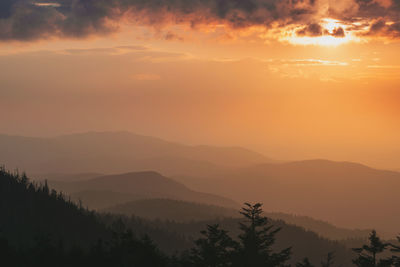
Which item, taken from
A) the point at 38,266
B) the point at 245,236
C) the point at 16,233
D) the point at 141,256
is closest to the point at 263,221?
the point at 245,236

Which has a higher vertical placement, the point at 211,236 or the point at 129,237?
the point at 211,236

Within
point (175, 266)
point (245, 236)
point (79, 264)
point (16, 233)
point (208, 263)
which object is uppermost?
point (245, 236)

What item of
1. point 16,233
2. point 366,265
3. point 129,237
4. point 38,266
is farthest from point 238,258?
point 16,233

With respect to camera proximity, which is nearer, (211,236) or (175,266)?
(211,236)

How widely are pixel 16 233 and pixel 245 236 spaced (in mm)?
189486

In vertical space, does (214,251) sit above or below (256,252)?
below

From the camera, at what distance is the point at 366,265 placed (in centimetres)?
3519

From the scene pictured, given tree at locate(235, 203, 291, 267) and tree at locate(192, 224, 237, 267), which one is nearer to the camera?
tree at locate(235, 203, 291, 267)

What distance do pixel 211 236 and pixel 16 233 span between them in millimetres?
187007

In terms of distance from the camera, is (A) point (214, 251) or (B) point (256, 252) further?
(A) point (214, 251)

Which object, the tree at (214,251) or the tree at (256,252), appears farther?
the tree at (214,251)

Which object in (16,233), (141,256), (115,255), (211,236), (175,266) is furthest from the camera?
(16,233)

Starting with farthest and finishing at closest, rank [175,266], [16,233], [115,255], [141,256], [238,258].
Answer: [16,233]
[175,266]
[115,255]
[141,256]
[238,258]

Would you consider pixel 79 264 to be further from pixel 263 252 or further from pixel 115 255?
pixel 263 252
